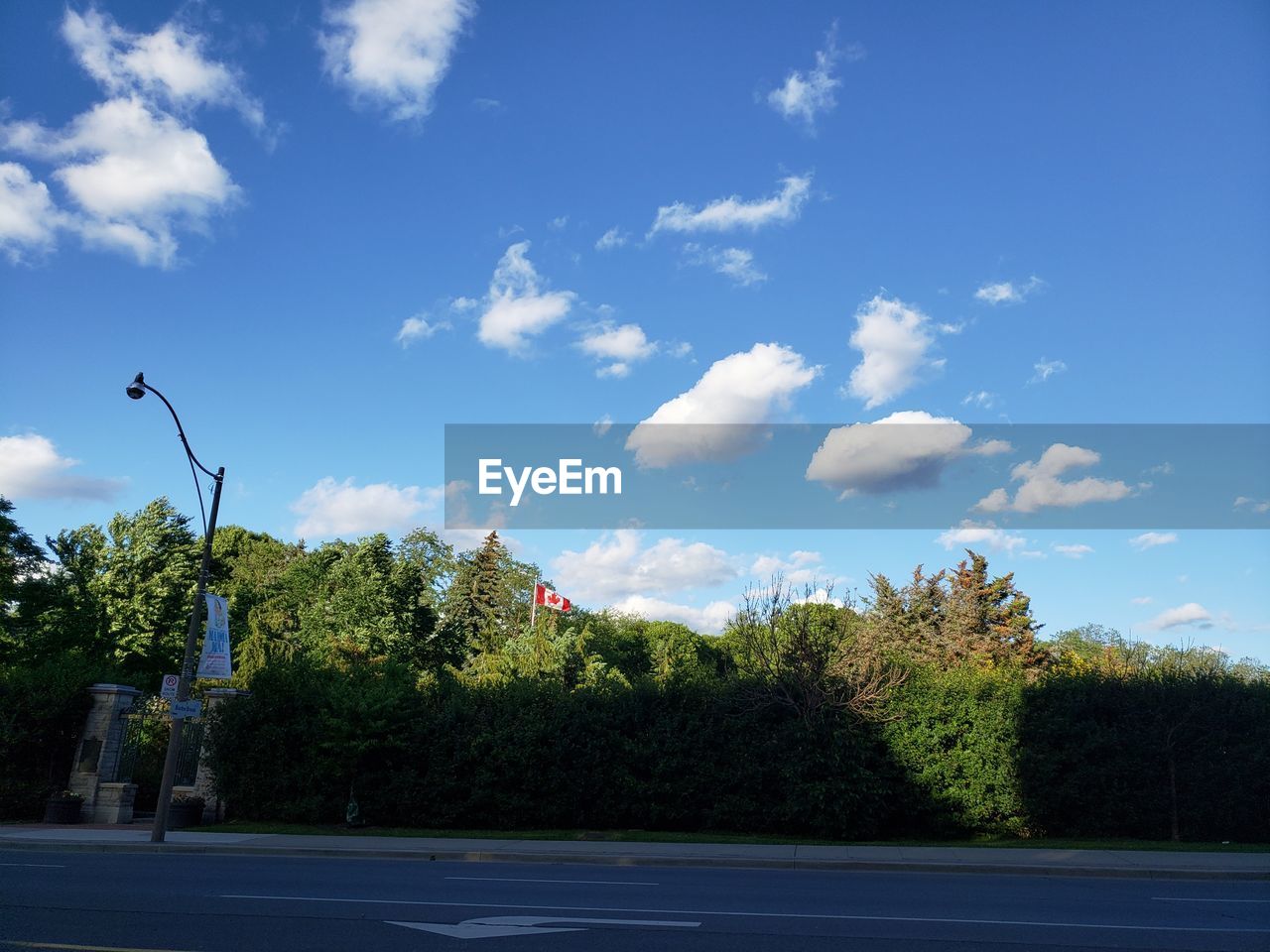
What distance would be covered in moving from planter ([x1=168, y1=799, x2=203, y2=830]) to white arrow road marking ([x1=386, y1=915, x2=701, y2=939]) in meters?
14.6

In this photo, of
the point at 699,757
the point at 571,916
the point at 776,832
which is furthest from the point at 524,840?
the point at 571,916

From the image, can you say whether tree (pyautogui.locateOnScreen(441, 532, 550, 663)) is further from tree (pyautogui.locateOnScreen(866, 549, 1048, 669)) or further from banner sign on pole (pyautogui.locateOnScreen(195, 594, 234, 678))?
banner sign on pole (pyautogui.locateOnScreen(195, 594, 234, 678))

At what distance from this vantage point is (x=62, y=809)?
21.6 m

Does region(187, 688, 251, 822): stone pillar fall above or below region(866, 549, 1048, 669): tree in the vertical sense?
below

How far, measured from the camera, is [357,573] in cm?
5144

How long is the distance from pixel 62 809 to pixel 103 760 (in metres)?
1.51

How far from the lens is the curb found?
15.1 metres

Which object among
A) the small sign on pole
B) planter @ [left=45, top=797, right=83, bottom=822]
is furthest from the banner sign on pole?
planter @ [left=45, top=797, right=83, bottom=822]

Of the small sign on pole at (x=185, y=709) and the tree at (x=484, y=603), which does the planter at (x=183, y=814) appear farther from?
the tree at (x=484, y=603)

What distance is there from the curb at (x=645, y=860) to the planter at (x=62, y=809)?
369cm

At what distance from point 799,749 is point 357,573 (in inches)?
1464

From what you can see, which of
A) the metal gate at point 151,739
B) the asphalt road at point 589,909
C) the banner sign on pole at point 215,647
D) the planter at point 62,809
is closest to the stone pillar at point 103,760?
the metal gate at point 151,739

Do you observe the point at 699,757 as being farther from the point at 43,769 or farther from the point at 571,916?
the point at 43,769

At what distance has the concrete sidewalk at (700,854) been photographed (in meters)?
15.5
